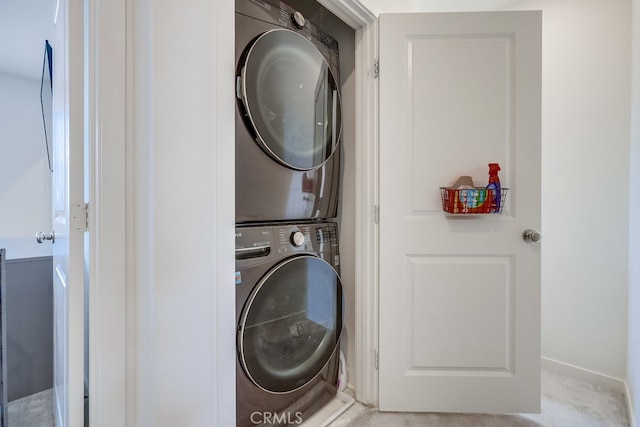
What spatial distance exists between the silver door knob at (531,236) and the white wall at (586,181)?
584 mm

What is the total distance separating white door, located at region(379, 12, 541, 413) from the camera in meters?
1.47

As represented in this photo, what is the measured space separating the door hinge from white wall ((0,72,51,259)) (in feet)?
7.97

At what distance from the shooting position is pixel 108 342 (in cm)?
83

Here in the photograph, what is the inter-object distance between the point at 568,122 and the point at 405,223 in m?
1.26

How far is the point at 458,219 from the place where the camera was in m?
1.49

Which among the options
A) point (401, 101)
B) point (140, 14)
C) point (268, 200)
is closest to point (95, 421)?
point (268, 200)

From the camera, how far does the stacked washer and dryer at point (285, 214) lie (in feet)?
3.58

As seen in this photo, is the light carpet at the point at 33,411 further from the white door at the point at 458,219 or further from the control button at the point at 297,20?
the control button at the point at 297,20

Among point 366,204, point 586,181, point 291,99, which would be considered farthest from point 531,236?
point 291,99

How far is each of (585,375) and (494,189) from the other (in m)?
1.37

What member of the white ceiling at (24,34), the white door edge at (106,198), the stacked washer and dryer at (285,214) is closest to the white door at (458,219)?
the stacked washer and dryer at (285,214)

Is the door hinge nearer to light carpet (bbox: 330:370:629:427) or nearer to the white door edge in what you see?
the white door edge

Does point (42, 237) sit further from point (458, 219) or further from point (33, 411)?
point (458, 219)

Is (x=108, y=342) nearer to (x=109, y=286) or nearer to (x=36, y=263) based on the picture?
(x=109, y=286)
